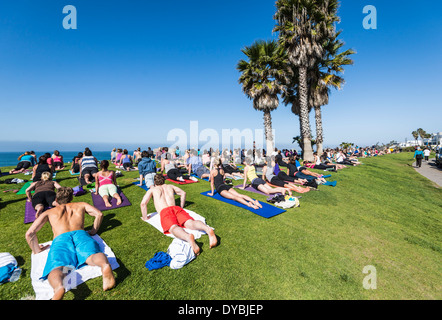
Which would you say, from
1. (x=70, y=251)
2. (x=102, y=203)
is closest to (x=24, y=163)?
(x=102, y=203)

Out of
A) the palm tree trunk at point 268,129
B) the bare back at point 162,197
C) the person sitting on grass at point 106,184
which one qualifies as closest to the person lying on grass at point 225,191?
the bare back at point 162,197

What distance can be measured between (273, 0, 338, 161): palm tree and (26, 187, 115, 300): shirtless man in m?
18.2

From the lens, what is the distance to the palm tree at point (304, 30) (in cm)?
1600

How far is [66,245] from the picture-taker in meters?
3.06

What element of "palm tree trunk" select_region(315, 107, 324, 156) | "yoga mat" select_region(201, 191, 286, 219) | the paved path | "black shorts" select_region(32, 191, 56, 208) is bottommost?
the paved path

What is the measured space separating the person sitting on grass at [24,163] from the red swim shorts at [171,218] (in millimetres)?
13956

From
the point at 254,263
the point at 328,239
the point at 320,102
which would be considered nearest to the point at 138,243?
the point at 254,263

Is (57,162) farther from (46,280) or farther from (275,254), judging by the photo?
(275,254)

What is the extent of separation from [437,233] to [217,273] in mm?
6929

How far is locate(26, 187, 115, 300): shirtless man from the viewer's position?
2672 mm

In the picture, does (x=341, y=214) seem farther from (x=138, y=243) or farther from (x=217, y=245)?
(x=138, y=243)

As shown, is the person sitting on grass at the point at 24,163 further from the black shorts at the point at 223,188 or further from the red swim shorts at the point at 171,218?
the red swim shorts at the point at 171,218

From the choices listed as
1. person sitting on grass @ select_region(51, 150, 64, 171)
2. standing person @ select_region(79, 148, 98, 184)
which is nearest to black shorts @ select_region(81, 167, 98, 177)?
standing person @ select_region(79, 148, 98, 184)

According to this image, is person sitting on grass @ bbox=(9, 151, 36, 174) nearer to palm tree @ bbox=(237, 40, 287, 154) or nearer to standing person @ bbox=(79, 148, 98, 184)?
standing person @ bbox=(79, 148, 98, 184)
